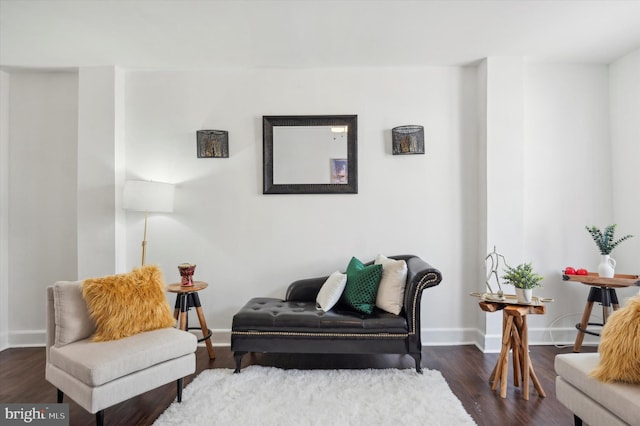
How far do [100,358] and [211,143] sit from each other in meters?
2.13

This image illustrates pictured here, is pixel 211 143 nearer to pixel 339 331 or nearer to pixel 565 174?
pixel 339 331

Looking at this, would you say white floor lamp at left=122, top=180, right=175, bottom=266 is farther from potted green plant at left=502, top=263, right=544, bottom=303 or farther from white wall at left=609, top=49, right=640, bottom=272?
white wall at left=609, top=49, right=640, bottom=272

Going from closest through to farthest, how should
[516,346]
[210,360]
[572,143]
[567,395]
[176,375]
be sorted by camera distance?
[567,395], [176,375], [516,346], [210,360], [572,143]

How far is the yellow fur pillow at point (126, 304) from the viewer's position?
222cm

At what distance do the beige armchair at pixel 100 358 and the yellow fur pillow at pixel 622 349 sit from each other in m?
2.39

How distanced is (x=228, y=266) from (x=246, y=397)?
1.39m

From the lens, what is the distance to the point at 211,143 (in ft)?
11.2

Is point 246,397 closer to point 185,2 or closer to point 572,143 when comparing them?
point 185,2

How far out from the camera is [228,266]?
3473mm

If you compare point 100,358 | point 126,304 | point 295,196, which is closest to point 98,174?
point 126,304

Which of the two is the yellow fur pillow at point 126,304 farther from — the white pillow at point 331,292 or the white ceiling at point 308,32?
the white ceiling at point 308,32

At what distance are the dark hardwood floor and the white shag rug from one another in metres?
0.11

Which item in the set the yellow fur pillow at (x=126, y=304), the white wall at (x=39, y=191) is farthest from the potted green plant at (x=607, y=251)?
the white wall at (x=39, y=191)

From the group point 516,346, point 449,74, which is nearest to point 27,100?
point 449,74
